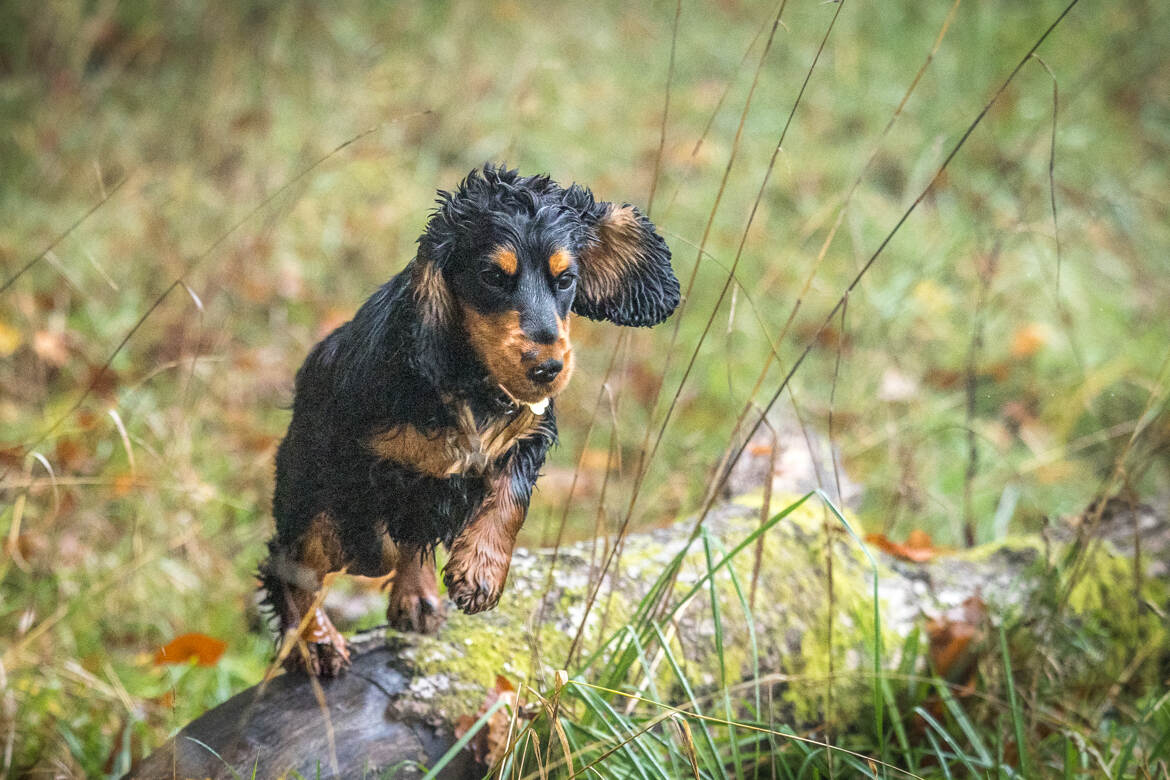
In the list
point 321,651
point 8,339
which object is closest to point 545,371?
point 321,651

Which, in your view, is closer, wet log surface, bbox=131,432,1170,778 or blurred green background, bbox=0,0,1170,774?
wet log surface, bbox=131,432,1170,778

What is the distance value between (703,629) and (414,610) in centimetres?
104

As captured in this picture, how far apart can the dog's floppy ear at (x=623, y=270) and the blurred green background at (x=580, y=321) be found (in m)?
1.44

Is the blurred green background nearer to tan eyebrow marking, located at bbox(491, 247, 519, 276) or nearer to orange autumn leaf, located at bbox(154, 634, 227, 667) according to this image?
orange autumn leaf, located at bbox(154, 634, 227, 667)

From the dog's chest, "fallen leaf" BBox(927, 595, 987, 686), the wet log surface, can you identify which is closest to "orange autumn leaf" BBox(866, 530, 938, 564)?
the wet log surface

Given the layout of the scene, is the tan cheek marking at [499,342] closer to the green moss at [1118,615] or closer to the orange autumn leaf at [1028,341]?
the green moss at [1118,615]

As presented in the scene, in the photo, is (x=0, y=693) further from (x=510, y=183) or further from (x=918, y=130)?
(x=918, y=130)

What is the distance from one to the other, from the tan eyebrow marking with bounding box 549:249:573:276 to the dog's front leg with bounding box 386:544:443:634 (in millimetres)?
686

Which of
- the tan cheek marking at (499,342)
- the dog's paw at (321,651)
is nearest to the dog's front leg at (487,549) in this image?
the tan cheek marking at (499,342)

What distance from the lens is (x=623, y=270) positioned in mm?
1700

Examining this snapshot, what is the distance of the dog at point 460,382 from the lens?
A: 60.9 inches

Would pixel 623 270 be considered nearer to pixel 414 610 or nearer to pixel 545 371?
pixel 545 371

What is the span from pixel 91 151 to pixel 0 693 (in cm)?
423

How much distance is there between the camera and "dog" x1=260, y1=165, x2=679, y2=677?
155 centimetres
